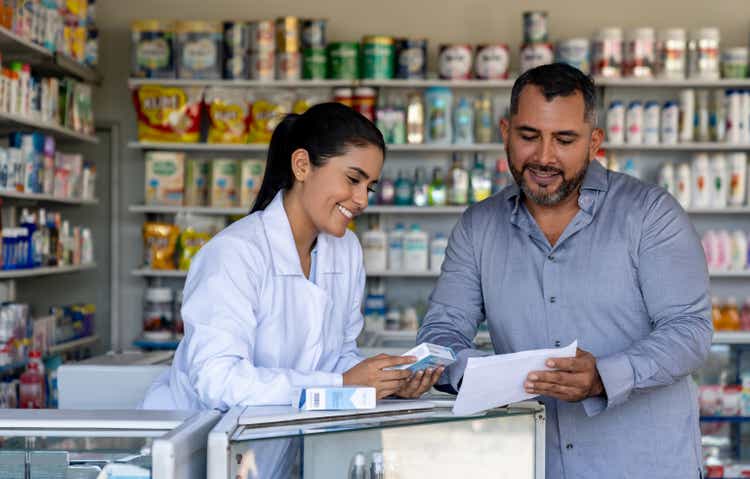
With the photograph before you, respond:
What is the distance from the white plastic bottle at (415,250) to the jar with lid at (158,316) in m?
1.43

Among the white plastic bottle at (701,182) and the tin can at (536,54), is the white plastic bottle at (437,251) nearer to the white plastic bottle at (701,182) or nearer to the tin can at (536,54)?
the tin can at (536,54)

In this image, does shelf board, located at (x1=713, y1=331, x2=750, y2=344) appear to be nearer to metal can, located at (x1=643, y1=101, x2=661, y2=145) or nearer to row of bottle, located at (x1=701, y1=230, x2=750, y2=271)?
row of bottle, located at (x1=701, y1=230, x2=750, y2=271)

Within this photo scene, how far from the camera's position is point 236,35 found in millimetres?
5980

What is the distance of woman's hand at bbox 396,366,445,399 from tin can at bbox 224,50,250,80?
4272 millimetres

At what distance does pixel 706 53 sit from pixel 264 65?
256 cm

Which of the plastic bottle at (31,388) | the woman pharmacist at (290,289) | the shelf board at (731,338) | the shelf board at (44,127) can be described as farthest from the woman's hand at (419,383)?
the shelf board at (731,338)

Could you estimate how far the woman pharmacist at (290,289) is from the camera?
196cm

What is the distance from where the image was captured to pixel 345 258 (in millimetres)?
2371

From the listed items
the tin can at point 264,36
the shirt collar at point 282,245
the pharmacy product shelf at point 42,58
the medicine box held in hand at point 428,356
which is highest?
the tin can at point 264,36

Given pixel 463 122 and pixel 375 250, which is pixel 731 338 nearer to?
pixel 463 122

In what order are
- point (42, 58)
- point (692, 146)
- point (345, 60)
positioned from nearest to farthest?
point (42, 58), point (692, 146), point (345, 60)

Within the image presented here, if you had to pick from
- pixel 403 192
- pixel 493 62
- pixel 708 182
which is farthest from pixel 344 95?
pixel 708 182

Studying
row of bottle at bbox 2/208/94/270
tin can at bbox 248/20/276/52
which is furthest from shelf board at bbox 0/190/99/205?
tin can at bbox 248/20/276/52

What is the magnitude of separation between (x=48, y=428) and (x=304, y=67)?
180 inches
